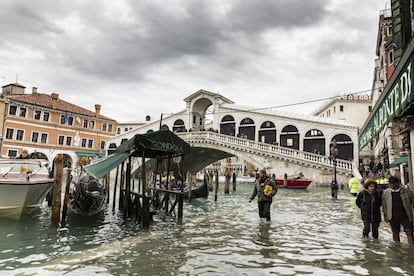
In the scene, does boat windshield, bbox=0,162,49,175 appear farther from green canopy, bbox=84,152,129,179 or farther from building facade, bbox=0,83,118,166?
building facade, bbox=0,83,118,166

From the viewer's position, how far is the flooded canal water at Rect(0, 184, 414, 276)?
14.2ft

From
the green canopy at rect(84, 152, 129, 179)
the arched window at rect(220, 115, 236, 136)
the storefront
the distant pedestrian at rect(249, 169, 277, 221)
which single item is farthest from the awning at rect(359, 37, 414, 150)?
the arched window at rect(220, 115, 236, 136)

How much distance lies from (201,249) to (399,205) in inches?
143

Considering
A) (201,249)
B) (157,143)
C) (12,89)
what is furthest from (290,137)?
(12,89)

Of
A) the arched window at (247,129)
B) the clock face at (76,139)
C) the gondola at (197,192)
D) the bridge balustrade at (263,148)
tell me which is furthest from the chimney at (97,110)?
the gondola at (197,192)

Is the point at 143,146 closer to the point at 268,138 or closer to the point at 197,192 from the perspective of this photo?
the point at 197,192

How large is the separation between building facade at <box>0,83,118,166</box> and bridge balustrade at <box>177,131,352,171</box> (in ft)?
42.1

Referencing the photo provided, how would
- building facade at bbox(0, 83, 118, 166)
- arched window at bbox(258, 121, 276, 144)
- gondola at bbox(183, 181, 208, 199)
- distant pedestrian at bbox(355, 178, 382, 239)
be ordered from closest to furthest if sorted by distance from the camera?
distant pedestrian at bbox(355, 178, 382, 239) → gondola at bbox(183, 181, 208, 199) → arched window at bbox(258, 121, 276, 144) → building facade at bbox(0, 83, 118, 166)

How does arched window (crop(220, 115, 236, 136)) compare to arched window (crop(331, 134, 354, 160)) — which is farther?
arched window (crop(220, 115, 236, 136))

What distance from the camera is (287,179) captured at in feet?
73.9

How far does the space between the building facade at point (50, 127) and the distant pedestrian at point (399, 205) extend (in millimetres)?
29437

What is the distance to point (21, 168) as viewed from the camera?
9.67m

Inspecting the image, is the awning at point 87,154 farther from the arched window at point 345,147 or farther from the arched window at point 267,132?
the arched window at point 345,147

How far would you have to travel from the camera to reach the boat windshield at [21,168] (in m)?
9.65
